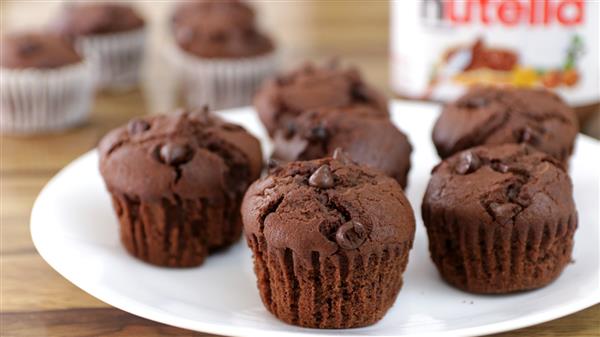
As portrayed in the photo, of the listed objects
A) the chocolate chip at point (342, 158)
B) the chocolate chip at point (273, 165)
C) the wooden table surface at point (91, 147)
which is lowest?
the wooden table surface at point (91, 147)

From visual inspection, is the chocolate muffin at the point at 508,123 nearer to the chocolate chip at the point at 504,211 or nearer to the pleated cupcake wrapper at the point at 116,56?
the chocolate chip at the point at 504,211

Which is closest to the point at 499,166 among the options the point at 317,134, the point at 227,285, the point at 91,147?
the point at 317,134

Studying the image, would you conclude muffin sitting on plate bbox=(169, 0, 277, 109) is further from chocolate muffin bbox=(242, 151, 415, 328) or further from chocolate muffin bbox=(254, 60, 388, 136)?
chocolate muffin bbox=(242, 151, 415, 328)

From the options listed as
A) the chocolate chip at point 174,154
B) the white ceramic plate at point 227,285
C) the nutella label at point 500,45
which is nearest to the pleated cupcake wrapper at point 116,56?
the nutella label at point 500,45

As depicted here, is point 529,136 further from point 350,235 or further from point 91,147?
point 91,147

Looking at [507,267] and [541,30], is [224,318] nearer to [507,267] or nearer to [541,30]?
[507,267]

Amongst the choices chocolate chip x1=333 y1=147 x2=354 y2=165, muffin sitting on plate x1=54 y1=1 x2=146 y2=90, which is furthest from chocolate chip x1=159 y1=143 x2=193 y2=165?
muffin sitting on plate x1=54 y1=1 x2=146 y2=90

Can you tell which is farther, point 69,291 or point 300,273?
point 69,291

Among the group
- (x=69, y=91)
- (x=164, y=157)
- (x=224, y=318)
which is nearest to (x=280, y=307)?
(x=224, y=318)
